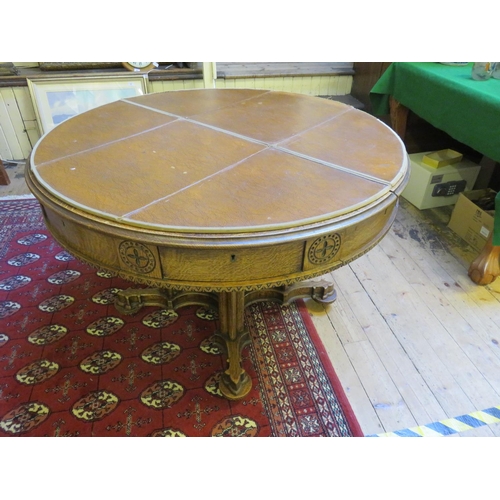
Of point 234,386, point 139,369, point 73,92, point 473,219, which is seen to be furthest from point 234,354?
point 73,92

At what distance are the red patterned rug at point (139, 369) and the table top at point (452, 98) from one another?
3.72 feet

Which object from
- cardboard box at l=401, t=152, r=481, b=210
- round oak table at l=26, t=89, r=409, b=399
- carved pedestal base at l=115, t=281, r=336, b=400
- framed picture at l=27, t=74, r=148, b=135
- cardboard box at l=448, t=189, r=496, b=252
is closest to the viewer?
round oak table at l=26, t=89, r=409, b=399

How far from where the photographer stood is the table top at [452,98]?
1.73m

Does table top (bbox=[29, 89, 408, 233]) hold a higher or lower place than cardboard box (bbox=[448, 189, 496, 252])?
higher

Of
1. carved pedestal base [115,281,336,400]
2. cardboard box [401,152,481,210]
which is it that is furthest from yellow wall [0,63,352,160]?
carved pedestal base [115,281,336,400]

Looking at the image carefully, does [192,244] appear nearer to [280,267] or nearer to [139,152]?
[280,267]

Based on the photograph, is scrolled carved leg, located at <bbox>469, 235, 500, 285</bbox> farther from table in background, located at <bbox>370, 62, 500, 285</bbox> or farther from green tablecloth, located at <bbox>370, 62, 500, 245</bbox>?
green tablecloth, located at <bbox>370, 62, 500, 245</bbox>

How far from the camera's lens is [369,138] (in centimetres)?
129

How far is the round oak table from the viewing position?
0.88 meters

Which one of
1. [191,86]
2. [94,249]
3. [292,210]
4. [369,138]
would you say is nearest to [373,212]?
[292,210]

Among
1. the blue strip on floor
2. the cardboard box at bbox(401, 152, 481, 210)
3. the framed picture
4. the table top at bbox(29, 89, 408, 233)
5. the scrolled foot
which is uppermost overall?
the table top at bbox(29, 89, 408, 233)

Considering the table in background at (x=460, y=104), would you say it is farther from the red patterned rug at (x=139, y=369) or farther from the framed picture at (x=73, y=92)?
the framed picture at (x=73, y=92)

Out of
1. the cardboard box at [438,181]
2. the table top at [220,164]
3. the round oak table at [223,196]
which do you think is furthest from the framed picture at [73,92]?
the cardboard box at [438,181]

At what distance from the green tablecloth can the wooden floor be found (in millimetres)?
368
